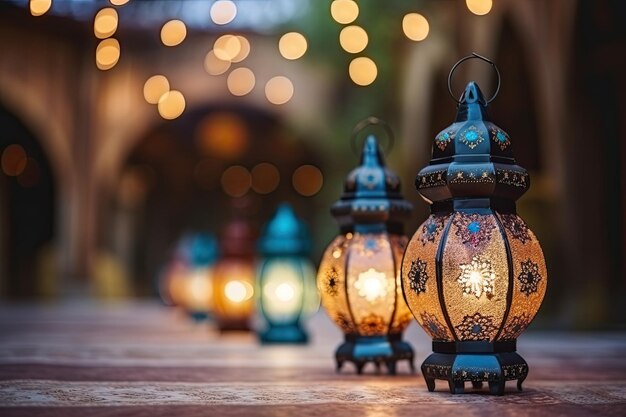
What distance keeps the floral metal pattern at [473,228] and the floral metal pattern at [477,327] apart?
9.9 inches

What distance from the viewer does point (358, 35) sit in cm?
1191

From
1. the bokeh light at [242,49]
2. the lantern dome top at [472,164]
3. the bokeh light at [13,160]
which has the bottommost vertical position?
the lantern dome top at [472,164]

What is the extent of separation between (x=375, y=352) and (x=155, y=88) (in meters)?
13.7

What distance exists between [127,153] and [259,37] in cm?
320

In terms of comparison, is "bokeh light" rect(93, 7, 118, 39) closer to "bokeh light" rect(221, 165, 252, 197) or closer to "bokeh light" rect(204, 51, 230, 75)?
"bokeh light" rect(204, 51, 230, 75)

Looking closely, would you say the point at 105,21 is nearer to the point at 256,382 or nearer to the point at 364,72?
the point at 256,382

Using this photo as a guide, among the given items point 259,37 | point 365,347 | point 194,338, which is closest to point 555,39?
point 194,338

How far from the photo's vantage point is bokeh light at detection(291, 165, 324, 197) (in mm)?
21938

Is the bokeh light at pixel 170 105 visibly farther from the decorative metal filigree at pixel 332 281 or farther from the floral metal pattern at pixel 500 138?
the floral metal pattern at pixel 500 138

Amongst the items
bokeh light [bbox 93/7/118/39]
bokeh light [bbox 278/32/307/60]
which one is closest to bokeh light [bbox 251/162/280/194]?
bokeh light [bbox 278/32/307/60]

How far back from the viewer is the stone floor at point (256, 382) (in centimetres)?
286

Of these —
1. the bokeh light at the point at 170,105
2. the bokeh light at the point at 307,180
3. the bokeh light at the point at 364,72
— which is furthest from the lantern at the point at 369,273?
the bokeh light at the point at 307,180

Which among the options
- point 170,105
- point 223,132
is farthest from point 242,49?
point 223,132

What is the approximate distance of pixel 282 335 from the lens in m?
6.49
